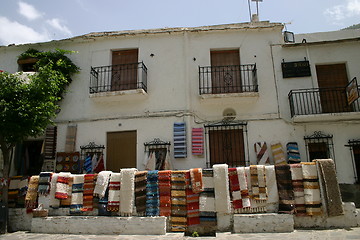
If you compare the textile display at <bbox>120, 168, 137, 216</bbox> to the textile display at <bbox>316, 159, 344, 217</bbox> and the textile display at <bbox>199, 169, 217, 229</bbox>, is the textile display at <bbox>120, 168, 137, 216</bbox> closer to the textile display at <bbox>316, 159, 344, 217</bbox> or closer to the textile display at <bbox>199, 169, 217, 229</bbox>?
the textile display at <bbox>199, 169, 217, 229</bbox>

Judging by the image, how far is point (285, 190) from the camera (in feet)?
20.7

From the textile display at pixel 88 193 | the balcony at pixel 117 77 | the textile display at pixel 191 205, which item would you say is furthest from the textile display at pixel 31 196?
the textile display at pixel 191 205

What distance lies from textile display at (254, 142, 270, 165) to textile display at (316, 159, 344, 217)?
2.37 meters

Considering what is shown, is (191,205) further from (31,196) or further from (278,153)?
(31,196)

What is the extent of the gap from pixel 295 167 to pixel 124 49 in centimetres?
716

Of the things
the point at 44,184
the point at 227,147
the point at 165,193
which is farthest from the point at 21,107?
the point at 227,147

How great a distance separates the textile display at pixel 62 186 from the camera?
22.8ft

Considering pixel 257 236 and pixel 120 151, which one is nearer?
pixel 257 236

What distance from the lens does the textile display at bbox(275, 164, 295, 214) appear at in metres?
6.22

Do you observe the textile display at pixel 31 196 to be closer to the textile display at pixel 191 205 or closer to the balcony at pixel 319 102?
the textile display at pixel 191 205

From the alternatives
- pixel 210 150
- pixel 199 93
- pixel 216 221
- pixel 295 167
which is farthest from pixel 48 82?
pixel 295 167

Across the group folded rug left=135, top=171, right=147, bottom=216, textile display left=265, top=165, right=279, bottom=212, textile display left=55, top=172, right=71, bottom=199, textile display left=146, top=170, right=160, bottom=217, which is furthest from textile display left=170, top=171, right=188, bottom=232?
textile display left=55, top=172, right=71, bottom=199

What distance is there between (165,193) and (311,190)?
3.32 m

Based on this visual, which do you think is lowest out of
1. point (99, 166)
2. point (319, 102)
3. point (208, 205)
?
point (208, 205)
